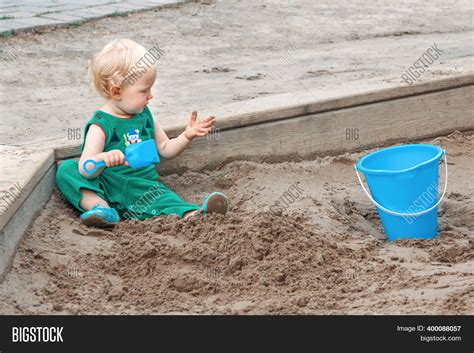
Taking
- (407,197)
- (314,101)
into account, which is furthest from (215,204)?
(314,101)

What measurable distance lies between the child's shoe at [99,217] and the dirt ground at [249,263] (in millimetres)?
43

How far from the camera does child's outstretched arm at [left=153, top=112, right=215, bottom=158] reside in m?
4.09

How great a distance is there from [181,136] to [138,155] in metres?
0.29

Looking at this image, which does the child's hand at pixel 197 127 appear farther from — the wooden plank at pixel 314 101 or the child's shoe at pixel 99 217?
the child's shoe at pixel 99 217

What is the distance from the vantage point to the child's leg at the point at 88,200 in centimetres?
397

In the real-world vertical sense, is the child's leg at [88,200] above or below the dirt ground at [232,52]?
above

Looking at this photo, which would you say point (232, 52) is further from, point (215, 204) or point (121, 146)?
point (215, 204)

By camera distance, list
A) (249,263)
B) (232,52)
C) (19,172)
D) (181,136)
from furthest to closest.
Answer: (232,52) → (181,136) → (19,172) → (249,263)

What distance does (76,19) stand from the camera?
7180mm

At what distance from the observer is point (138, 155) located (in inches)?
157

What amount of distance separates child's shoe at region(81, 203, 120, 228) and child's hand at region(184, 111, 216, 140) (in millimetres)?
499

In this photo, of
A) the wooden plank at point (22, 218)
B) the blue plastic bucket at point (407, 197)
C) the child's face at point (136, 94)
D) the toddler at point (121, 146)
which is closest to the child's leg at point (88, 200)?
the toddler at point (121, 146)
